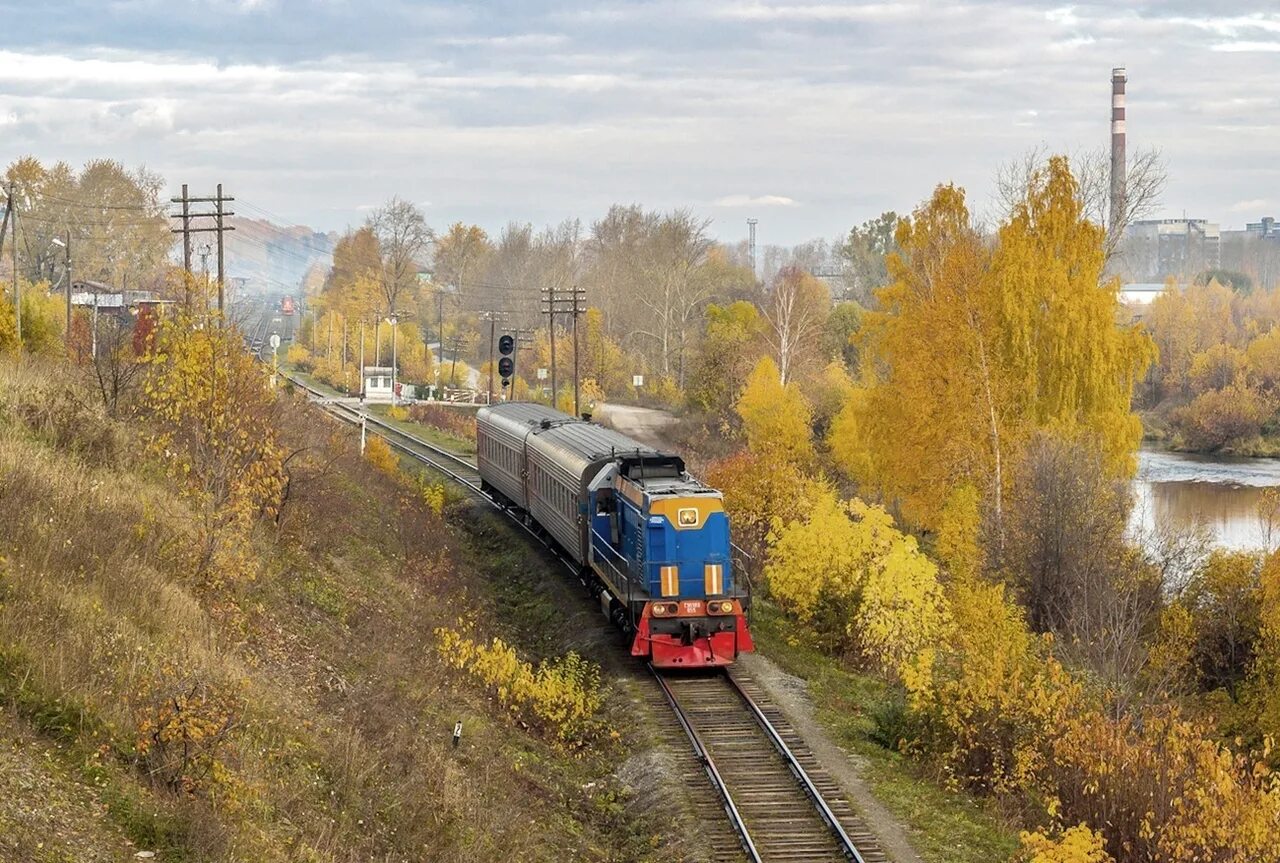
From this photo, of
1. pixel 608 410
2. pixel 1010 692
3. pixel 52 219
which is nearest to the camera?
pixel 1010 692

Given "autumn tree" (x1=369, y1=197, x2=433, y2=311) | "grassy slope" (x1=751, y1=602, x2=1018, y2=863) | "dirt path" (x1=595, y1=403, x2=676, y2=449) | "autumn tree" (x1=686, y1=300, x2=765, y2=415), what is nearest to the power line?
"autumn tree" (x1=369, y1=197, x2=433, y2=311)

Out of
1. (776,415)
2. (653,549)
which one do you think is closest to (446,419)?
(776,415)

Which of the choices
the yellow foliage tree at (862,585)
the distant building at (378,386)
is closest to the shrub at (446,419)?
the distant building at (378,386)

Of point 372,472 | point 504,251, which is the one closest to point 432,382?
point 504,251

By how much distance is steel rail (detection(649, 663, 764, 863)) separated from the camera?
1633 cm

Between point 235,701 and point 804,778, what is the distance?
8.02 m

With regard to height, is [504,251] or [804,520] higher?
[504,251]

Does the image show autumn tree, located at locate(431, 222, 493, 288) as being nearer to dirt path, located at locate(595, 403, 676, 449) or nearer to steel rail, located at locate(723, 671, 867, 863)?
dirt path, located at locate(595, 403, 676, 449)

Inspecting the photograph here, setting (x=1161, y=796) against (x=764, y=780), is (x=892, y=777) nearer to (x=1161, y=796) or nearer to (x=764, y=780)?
(x=764, y=780)

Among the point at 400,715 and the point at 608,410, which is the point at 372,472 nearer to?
the point at 400,715

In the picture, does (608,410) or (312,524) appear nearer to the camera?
(312,524)

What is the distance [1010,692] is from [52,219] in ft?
327

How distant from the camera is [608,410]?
3211 inches

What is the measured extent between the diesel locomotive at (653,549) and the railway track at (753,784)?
753 mm
